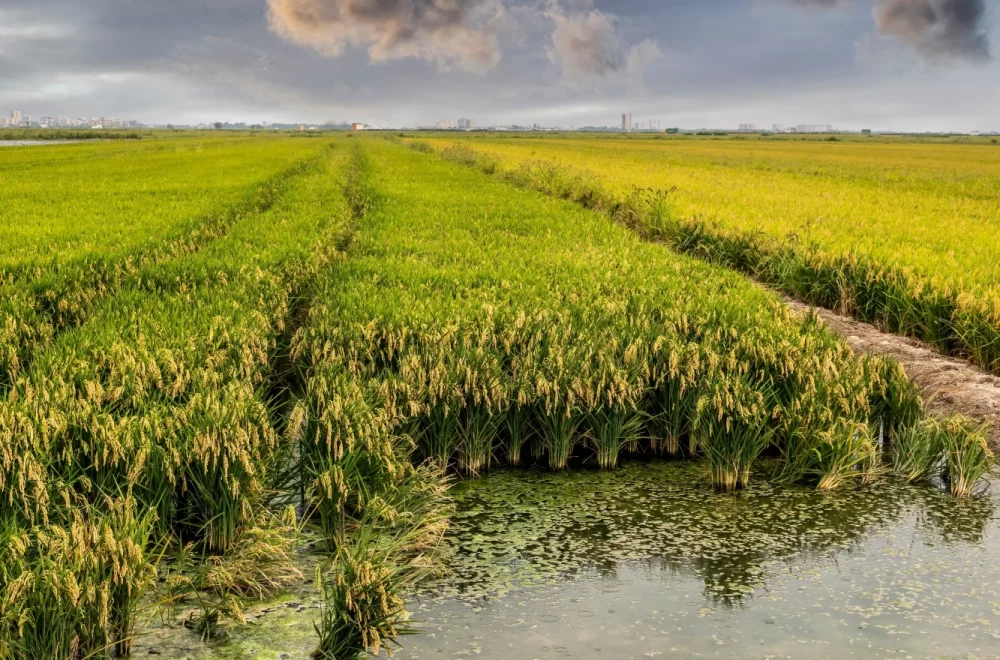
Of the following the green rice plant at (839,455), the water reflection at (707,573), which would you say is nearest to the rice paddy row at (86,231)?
the water reflection at (707,573)

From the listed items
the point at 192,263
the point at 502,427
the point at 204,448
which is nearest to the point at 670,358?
the point at 502,427

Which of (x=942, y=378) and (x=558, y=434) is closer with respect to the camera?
(x=558, y=434)

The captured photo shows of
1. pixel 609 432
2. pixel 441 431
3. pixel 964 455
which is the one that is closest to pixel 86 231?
pixel 441 431

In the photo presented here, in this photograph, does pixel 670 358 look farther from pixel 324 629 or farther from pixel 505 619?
pixel 324 629

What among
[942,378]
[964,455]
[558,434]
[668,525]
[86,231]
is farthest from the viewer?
[86,231]

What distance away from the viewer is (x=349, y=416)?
535cm

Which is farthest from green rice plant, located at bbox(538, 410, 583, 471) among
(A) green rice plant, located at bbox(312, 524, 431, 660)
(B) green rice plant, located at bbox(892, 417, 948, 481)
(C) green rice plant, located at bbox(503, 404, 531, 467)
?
(A) green rice plant, located at bbox(312, 524, 431, 660)

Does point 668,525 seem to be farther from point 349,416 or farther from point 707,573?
point 349,416

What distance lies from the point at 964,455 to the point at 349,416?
4222mm

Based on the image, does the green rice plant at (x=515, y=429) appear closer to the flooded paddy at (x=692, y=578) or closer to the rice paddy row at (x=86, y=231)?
the flooded paddy at (x=692, y=578)

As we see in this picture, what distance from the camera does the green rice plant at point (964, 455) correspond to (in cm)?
578

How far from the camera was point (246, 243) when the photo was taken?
1266cm

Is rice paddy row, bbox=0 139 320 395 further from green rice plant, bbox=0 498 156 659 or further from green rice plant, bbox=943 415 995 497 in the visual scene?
green rice plant, bbox=943 415 995 497

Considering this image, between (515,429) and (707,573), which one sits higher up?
(515,429)
